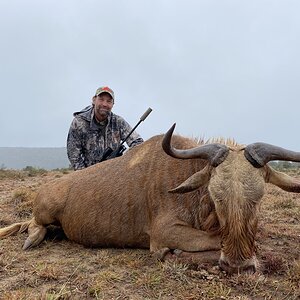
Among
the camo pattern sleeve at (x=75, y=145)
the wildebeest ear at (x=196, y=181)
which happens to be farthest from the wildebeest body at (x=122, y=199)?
the camo pattern sleeve at (x=75, y=145)

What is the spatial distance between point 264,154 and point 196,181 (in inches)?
26.5

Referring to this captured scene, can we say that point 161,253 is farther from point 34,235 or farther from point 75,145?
point 75,145

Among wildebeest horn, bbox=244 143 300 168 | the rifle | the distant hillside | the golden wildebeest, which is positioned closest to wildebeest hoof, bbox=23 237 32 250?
the golden wildebeest

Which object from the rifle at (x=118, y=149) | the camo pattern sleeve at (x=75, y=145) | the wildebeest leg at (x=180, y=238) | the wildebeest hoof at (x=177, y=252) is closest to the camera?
the wildebeest leg at (x=180, y=238)

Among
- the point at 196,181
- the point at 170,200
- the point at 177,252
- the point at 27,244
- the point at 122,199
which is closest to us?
the point at 196,181

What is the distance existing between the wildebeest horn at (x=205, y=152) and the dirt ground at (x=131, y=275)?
96 cm

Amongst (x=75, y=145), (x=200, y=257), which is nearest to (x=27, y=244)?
(x=200, y=257)

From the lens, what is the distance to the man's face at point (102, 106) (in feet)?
27.3

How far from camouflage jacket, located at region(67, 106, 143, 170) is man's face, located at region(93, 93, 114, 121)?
0.36ft

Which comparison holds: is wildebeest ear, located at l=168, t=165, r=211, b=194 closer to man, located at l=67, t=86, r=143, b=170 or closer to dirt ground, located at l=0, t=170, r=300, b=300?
dirt ground, located at l=0, t=170, r=300, b=300

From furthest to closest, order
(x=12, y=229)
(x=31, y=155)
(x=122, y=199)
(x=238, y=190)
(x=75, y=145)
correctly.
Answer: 1. (x=31, y=155)
2. (x=75, y=145)
3. (x=12, y=229)
4. (x=122, y=199)
5. (x=238, y=190)

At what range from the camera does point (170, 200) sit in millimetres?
5078

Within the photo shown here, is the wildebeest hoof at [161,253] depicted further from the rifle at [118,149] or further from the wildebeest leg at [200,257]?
the rifle at [118,149]

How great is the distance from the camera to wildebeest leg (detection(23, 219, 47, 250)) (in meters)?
5.76
